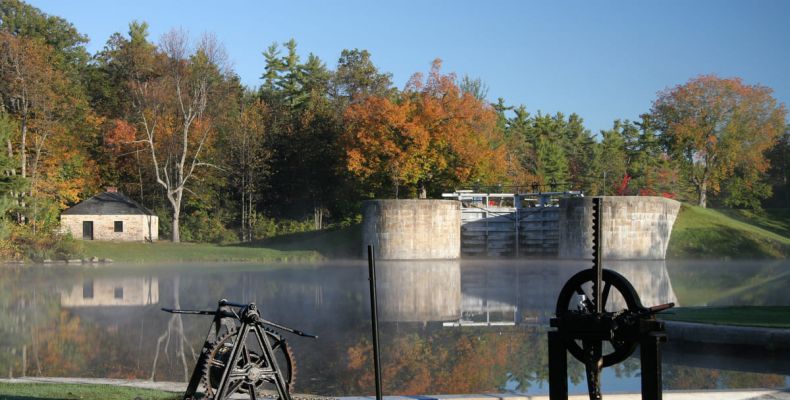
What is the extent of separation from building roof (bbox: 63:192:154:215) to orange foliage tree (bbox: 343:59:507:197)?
1304cm

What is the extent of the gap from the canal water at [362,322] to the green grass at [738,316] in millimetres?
1065

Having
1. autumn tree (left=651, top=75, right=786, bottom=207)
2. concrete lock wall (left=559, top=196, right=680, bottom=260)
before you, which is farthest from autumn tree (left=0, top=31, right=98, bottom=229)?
autumn tree (left=651, top=75, right=786, bottom=207)

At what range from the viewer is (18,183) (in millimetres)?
47562

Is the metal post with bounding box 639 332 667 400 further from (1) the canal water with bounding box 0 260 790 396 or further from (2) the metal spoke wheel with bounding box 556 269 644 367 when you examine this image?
(1) the canal water with bounding box 0 260 790 396

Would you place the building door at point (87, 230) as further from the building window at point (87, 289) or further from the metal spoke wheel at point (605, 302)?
the metal spoke wheel at point (605, 302)

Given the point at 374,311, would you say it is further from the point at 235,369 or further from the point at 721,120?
the point at 721,120

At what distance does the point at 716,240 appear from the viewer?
49688 mm

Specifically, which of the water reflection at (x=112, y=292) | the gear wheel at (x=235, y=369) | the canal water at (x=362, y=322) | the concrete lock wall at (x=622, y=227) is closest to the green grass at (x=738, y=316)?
the canal water at (x=362, y=322)

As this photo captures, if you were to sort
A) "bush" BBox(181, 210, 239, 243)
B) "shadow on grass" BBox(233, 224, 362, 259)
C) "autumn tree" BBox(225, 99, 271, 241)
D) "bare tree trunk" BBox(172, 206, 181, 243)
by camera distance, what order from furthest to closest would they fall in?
"autumn tree" BBox(225, 99, 271, 241) → "bush" BBox(181, 210, 239, 243) → "bare tree trunk" BBox(172, 206, 181, 243) → "shadow on grass" BBox(233, 224, 362, 259)

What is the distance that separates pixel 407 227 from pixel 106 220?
18.6m

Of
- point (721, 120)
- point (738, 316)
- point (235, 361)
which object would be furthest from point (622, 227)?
point (235, 361)

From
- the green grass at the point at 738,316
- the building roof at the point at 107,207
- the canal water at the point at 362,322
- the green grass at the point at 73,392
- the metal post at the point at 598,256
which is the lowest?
the canal water at the point at 362,322

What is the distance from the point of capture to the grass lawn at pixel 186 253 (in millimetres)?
46884

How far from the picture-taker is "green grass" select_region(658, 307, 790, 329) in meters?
16.1
